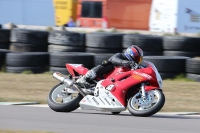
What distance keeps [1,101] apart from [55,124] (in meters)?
2.59

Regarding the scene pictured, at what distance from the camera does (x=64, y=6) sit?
84.4 feet

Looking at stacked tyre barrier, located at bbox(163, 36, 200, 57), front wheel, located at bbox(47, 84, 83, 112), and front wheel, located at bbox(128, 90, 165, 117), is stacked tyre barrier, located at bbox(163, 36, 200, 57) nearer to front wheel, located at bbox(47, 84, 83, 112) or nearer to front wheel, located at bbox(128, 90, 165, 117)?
front wheel, located at bbox(47, 84, 83, 112)

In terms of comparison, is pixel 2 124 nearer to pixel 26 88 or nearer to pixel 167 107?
pixel 167 107

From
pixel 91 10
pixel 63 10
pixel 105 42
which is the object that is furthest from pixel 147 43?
pixel 63 10

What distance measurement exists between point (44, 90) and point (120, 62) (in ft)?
10.5

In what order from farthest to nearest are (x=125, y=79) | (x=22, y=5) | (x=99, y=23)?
(x=22, y=5) → (x=99, y=23) → (x=125, y=79)

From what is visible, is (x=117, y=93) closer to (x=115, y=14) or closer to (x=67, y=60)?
(x=67, y=60)

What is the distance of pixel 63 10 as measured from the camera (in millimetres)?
25734

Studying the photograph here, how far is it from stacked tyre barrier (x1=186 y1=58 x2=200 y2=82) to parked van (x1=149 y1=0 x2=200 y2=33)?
37.1 ft

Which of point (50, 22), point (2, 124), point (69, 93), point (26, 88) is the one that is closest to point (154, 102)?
point (69, 93)

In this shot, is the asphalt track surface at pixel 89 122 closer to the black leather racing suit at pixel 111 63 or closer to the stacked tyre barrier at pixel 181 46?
the black leather racing suit at pixel 111 63

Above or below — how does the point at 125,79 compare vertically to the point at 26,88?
above

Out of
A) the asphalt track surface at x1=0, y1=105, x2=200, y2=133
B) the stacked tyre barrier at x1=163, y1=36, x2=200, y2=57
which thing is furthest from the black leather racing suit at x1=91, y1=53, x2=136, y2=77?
the stacked tyre barrier at x1=163, y1=36, x2=200, y2=57

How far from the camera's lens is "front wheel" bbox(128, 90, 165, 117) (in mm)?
7398
